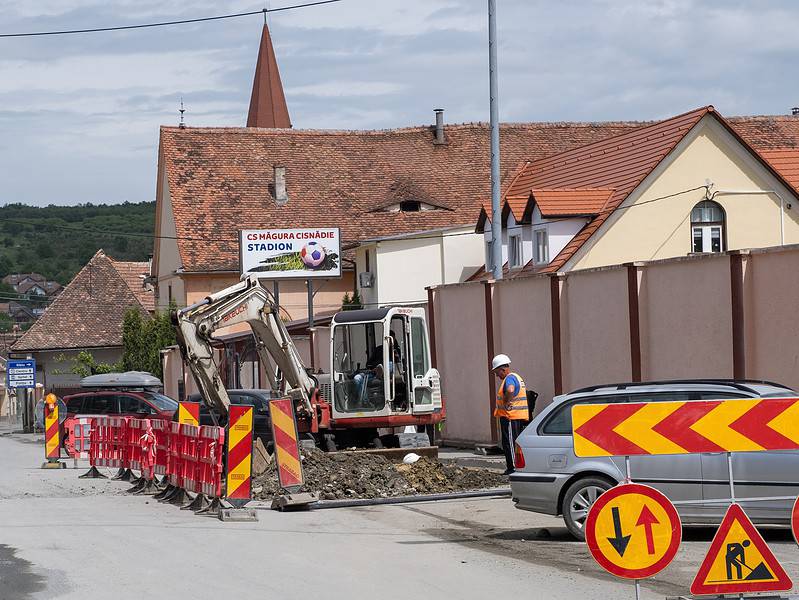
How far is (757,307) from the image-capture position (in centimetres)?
1867

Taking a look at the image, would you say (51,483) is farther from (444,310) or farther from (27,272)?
(27,272)

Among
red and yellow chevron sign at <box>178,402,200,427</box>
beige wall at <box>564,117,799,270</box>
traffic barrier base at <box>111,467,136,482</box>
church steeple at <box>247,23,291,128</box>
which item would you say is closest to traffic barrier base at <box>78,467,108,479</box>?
traffic barrier base at <box>111,467,136,482</box>

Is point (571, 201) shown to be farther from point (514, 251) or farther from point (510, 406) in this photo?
point (510, 406)

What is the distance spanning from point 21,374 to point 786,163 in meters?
36.1

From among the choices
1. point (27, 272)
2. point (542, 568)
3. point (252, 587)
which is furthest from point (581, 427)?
point (27, 272)

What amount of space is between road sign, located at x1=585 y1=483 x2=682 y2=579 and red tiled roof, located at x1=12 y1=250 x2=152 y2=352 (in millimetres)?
66019

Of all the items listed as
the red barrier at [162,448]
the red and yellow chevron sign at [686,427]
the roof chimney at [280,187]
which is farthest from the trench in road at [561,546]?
the roof chimney at [280,187]

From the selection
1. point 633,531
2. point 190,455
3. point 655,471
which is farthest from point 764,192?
point 633,531

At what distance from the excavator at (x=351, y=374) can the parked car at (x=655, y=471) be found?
32.9 ft

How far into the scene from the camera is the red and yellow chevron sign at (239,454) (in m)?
16.1

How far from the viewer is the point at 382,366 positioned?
24.1m

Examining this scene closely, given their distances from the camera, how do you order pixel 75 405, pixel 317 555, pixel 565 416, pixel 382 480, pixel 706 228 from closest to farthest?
1. pixel 317 555
2. pixel 565 416
3. pixel 382 480
4. pixel 706 228
5. pixel 75 405

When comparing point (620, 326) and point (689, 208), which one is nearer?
point (620, 326)

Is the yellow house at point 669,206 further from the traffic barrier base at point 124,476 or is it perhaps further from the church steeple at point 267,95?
the church steeple at point 267,95
